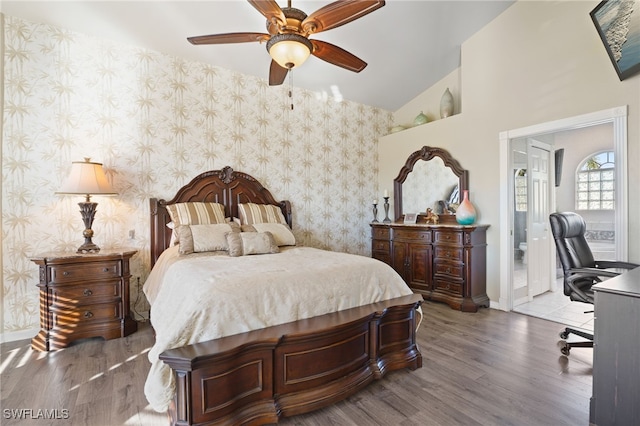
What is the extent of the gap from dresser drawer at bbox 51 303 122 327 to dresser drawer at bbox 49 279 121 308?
51 millimetres

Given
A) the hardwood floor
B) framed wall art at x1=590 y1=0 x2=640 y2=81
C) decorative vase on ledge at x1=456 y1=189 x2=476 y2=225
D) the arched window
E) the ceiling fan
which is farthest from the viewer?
the arched window

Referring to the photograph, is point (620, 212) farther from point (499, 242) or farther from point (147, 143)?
point (147, 143)

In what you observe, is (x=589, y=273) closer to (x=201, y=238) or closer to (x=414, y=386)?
(x=414, y=386)

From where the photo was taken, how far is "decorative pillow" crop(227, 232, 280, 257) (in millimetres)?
2875

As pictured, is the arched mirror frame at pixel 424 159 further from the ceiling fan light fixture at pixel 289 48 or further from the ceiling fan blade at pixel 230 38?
the ceiling fan blade at pixel 230 38

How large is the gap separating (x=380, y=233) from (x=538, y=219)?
2141mm

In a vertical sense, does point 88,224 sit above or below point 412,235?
above

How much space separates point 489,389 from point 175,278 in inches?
89.4

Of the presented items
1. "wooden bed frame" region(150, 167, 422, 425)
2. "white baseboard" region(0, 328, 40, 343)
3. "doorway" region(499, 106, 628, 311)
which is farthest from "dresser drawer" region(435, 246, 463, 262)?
"white baseboard" region(0, 328, 40, 343)

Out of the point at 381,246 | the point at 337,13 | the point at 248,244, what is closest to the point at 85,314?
the point at 248,244

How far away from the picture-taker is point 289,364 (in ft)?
5.82

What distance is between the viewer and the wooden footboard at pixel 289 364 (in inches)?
58.6

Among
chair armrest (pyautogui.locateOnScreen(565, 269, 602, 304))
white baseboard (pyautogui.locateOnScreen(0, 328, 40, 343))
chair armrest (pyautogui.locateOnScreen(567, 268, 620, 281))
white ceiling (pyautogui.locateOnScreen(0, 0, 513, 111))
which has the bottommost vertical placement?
white baseboard (pyautogui.locateOnScreen(0, 328, 40, 343))

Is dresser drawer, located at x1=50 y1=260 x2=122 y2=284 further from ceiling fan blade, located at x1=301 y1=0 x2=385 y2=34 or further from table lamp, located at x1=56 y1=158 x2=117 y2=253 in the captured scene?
ceiling fan blade, located at x1=301 y1=0 x2=385 y2=34
